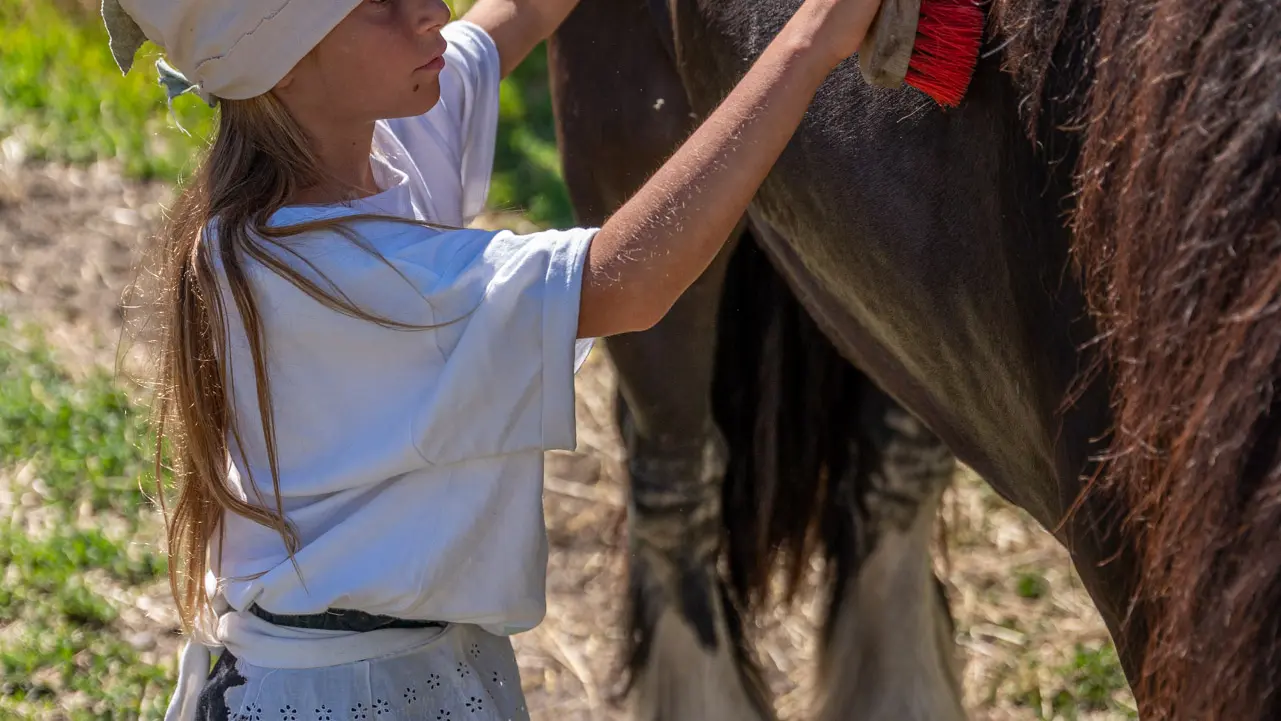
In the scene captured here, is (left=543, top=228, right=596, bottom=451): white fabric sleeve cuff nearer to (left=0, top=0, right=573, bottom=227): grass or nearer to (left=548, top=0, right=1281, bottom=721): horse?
(left=548, top=0, right=1281, bottom=721): horse

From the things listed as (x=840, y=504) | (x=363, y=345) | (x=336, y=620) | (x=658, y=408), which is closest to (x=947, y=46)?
(x=363, y=345)

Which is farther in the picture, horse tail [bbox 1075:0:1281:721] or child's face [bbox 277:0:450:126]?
child's face [bbox 277:0:450:126]

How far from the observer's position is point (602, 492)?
3369 millimetres

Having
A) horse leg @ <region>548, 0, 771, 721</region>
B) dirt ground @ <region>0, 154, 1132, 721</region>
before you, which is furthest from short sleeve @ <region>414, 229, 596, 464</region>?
dirt ground @ <region>0, 154, 1132, 721</region>

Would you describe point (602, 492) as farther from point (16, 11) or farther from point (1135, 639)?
point (16, 11)

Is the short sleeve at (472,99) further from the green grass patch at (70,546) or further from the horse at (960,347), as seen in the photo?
the green grass patch at (70,546)

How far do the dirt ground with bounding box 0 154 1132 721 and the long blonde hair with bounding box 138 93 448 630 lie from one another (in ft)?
4.10

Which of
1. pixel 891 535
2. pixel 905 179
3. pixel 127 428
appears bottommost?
pixel 891 535

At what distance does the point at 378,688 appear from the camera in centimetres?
148

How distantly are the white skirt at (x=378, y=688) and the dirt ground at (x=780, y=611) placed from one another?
1.02m

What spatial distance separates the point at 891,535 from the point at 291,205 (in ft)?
4.57

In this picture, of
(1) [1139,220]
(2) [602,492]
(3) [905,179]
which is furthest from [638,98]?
(2) [602,492]

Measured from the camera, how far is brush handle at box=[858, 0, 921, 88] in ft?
3.99

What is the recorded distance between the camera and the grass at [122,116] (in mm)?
4793
